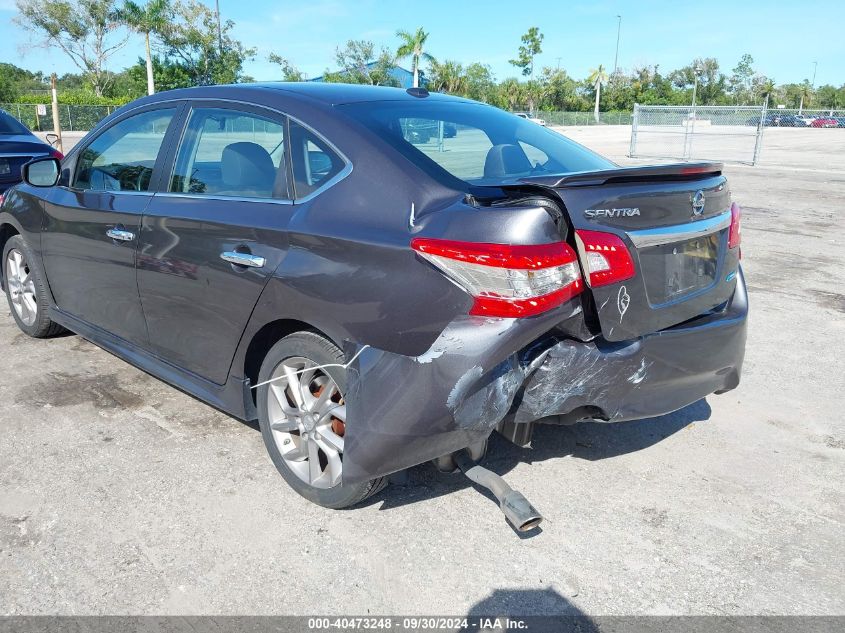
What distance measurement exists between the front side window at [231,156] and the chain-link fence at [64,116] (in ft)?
148

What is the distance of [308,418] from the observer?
2980 mm

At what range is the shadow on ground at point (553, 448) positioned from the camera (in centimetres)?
316

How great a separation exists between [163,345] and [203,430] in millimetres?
480

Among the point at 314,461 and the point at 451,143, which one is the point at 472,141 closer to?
the point at 451,143

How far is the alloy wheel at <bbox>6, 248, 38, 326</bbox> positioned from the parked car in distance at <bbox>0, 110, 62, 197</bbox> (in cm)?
241

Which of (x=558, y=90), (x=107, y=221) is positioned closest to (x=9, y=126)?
(x=107, y=221)

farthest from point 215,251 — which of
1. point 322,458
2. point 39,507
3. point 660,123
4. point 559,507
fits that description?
point 660,123

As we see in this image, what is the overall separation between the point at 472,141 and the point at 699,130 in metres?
23.3

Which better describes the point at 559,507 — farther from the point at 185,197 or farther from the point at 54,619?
the point at 185,197

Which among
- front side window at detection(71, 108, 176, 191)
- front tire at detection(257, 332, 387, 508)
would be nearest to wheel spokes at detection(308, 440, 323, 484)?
front tire at detection(257, 332, 387, 508)

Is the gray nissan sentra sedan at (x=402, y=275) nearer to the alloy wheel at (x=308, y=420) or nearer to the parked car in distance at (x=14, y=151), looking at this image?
the alloy wheel at (x=308, y=420)

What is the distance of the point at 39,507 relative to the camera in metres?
3.01

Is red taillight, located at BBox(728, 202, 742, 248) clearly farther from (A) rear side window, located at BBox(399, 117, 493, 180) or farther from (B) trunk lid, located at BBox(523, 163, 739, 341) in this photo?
(A) rear side window, located at BBox(399, 117, 493, 180)

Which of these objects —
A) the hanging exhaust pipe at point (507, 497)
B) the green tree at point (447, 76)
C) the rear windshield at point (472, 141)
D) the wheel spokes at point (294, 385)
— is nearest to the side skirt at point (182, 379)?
the wheel spokes at point (294, 385)
